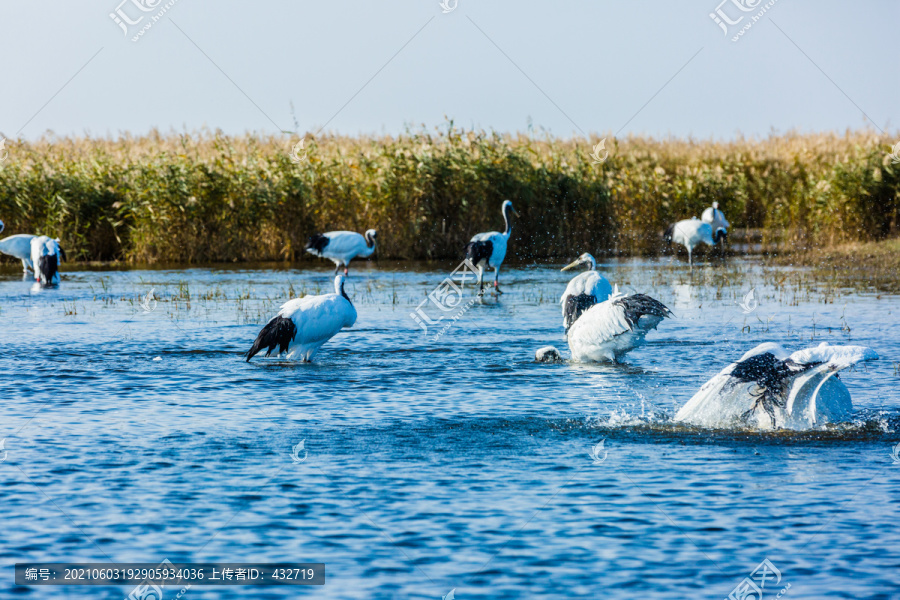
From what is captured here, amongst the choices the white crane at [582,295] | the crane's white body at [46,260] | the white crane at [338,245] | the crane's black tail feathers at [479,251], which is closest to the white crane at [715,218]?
the crane's black tail feathers at [479,251]

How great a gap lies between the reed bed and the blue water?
12.6 meters

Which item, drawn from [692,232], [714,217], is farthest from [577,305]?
[714,217]

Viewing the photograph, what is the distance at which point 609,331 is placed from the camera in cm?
1027

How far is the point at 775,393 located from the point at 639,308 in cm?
271

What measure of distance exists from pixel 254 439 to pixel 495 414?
1825mm

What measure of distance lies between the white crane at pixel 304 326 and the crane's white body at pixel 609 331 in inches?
90.1

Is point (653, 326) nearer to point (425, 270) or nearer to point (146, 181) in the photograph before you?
point (425, 270)

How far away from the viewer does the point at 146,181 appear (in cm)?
2495

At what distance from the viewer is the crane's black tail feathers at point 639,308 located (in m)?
9.90

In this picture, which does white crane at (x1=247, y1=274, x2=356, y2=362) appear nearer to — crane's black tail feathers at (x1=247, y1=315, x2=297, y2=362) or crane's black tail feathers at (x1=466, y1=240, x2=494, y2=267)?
crane's black tail feathers at (x1=247, y1=315, x2=297, y2=362)

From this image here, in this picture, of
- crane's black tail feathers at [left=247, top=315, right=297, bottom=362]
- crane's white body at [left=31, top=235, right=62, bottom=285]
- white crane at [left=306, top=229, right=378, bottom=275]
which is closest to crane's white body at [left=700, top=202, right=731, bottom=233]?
white crane at [left=306, top=229, right=378, bottom=275]

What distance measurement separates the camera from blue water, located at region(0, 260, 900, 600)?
16.6ft

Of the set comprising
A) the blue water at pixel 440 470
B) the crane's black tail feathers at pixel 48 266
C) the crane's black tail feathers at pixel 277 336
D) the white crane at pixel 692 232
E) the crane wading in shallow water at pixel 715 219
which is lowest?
the blue water at pixel 440 470

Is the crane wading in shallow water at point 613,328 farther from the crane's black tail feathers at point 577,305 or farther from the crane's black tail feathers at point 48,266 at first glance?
the crane's black tail feathers at point 48,266
